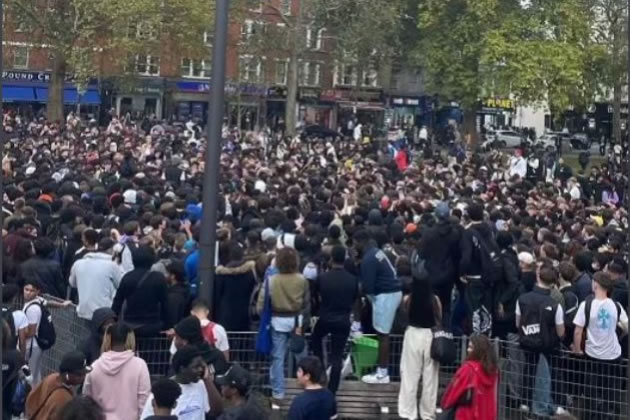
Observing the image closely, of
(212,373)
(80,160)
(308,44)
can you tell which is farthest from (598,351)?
(308,44)

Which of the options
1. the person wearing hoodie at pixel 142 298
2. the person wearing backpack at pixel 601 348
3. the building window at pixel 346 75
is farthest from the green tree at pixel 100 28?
the person wearing backpack at pixel 601 348

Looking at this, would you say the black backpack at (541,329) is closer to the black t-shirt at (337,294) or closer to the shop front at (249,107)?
the black t-shirt at (337,294)

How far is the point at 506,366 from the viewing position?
38.8 ft

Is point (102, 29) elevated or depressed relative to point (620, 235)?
elevated

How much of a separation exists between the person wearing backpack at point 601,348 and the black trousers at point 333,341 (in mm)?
2296

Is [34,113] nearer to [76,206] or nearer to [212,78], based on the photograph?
[76,206]

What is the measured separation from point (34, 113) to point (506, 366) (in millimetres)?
55296

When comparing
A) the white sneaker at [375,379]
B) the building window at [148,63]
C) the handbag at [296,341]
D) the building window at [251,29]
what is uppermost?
the building window at [251,29]

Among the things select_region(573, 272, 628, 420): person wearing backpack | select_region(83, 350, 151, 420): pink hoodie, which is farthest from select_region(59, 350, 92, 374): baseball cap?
select_region(573, 272, 628, 420): person wearing backpack

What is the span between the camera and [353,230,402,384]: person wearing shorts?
12523 mm

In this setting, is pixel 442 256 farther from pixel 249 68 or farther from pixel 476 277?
pixel 249 68

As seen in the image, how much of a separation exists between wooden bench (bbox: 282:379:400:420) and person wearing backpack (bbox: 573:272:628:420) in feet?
6.83

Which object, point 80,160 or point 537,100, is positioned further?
point 537,100

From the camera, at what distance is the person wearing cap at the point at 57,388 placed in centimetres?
846
